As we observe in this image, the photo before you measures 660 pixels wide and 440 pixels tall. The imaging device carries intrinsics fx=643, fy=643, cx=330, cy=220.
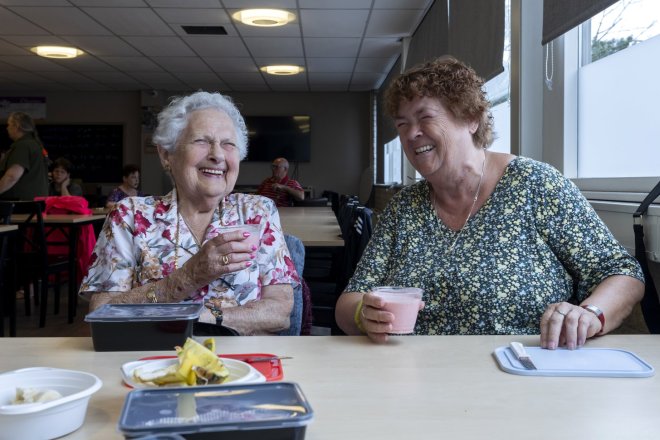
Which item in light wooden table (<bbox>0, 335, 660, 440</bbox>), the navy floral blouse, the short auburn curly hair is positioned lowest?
light wooden table (<bbox>0, 335, 660, 440</bbox>)

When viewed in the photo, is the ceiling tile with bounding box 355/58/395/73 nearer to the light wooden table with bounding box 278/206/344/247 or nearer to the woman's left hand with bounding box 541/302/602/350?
the light wooden table with bounding box 278/206/344/247

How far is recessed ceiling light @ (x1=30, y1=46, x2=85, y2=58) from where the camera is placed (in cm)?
765

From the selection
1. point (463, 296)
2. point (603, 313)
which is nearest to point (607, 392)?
point (603, 313)

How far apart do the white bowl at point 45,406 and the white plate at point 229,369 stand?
0.11 metres

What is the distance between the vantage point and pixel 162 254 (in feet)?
5.76

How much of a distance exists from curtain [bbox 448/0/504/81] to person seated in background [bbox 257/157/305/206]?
308cm

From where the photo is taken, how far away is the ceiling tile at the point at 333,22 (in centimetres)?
626

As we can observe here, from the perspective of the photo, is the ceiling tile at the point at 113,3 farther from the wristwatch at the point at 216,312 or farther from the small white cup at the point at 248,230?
the small white cup at the point at 248,230

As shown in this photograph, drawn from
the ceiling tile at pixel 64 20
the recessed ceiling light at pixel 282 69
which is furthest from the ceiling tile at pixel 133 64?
the recessed ceiling light at pixel 282 69

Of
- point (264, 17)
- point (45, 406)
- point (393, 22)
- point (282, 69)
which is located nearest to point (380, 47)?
point (393, 22)

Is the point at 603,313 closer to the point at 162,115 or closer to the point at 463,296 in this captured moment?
the point at 463,296

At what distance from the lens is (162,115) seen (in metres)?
1.85

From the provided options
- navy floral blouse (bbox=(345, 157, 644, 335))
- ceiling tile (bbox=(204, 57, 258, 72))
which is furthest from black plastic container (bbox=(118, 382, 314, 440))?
ceiling tile (bbox=(204, 57, 258, 72))

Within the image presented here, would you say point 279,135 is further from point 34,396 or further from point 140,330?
point 34,396
